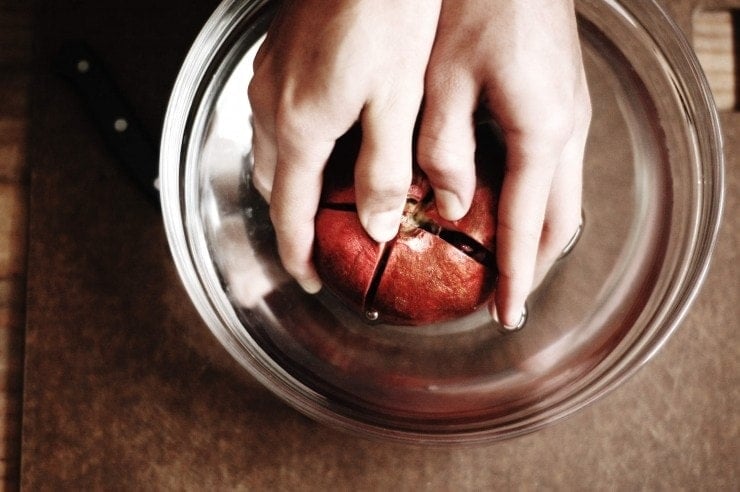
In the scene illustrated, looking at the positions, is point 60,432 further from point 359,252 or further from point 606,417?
point 606,417

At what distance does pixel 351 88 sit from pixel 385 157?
0.07 metres

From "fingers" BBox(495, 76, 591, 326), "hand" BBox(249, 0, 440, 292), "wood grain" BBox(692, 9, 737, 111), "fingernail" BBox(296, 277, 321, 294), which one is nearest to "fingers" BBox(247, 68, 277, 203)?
"hand" BBox(249, 0, 440, 292)

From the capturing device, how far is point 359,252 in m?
0.69

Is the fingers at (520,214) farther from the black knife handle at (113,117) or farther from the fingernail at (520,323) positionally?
the black knife handle at (113,117)

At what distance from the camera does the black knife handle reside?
2.70 ft

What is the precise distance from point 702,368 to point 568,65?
0.45 meters

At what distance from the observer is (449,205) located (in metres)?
0.65

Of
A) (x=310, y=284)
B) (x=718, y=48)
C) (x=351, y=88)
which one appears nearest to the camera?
(x=351, y=88)

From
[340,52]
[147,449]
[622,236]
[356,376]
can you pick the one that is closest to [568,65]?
[340,52]

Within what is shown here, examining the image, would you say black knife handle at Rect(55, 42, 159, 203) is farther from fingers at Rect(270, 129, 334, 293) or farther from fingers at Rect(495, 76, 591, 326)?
fingers at Rect(495, 76, 591, 326)

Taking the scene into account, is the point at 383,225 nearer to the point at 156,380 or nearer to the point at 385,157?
the point at 385,157

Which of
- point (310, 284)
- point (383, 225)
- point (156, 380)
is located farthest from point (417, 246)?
point (156, 380)

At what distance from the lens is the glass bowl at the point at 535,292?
0.80m

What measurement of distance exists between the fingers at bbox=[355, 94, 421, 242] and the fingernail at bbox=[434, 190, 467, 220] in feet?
0.14
